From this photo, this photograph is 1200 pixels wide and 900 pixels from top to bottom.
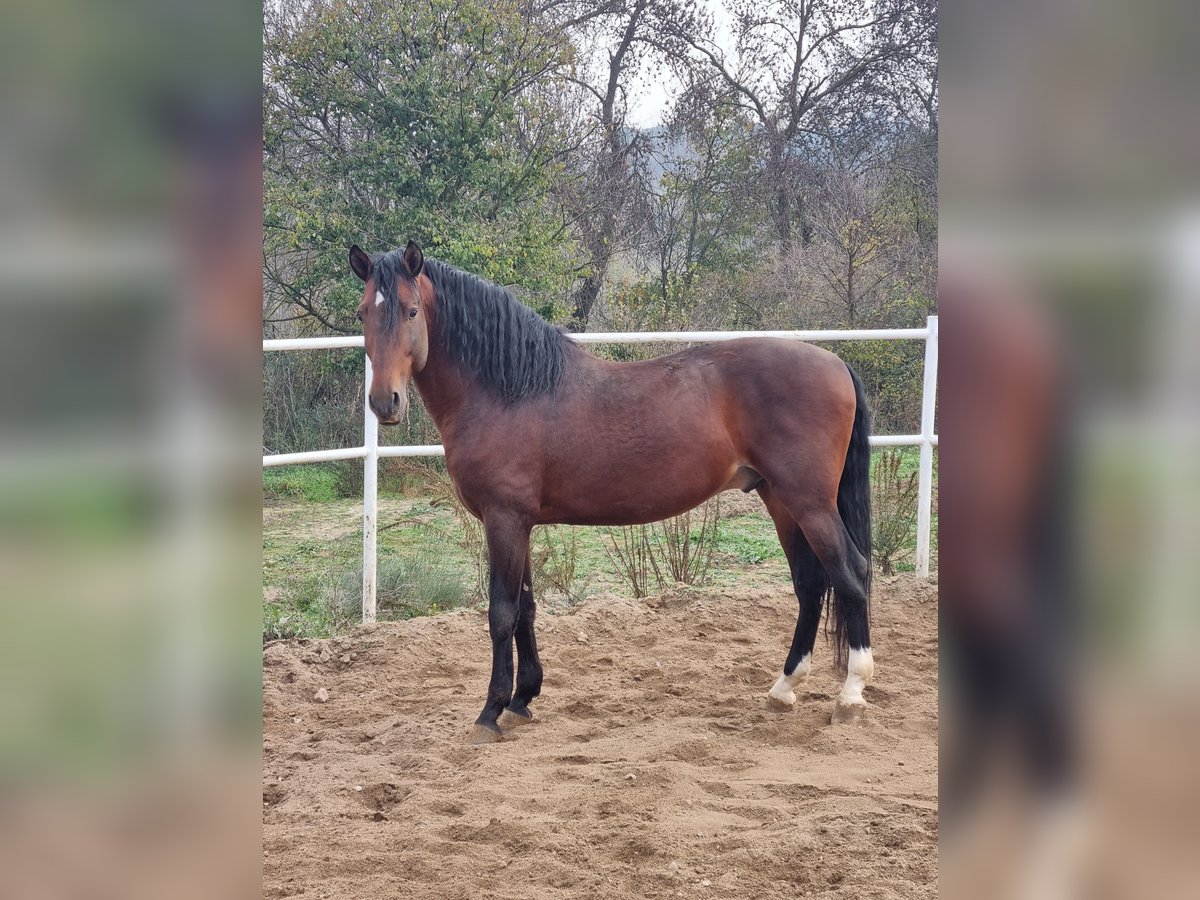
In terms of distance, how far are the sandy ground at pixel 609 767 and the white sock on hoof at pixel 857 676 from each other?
0.36ft

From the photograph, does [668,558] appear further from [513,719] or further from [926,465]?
[513,719]

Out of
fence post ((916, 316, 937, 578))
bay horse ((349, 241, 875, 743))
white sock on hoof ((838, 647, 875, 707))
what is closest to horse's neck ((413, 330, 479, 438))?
bay horse ((349, 241, 875, 743))

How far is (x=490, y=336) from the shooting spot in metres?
3.81

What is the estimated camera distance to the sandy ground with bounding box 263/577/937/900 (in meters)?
2.44

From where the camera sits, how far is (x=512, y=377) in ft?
12.6

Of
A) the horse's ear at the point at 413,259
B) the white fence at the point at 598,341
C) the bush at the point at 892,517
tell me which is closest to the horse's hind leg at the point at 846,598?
the white fence at the point at 598,341

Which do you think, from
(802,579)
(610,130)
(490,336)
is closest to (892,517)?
(802,579)

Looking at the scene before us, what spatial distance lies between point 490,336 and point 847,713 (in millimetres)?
2036

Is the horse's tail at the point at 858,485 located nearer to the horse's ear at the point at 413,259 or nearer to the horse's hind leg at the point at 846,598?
the horse's hind leg at the point at 846,598
